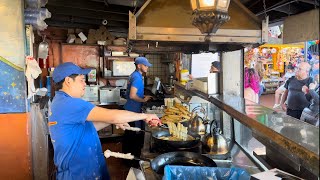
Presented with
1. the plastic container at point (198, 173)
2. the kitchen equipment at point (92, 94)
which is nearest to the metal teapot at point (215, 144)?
the plastic container at point (198, 173)

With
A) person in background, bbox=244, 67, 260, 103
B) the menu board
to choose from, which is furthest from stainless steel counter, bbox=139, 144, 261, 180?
the menu board

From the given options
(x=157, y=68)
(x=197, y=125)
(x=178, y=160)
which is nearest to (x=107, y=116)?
(x=178, y=160)

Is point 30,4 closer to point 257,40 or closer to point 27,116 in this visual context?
point 27,116

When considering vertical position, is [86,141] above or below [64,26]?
below

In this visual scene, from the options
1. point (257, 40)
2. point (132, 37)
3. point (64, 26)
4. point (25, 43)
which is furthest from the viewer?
point (64, 26)

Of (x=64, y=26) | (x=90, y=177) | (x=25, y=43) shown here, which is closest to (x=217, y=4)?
(x=90, y=177)

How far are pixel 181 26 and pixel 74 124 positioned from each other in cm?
117

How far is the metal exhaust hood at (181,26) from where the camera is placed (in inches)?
86.7

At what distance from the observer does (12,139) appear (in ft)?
11.2

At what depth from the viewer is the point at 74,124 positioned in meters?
2.17

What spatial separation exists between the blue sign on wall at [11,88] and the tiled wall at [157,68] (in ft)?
18.8

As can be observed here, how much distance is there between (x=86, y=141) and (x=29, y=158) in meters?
1.69

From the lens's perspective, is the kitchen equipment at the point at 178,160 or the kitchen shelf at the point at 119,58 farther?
the kitchen shelf at the point at 119,58

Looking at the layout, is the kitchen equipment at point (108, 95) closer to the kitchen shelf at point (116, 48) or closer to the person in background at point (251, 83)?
the kitchen shelf at point (116, 48)
